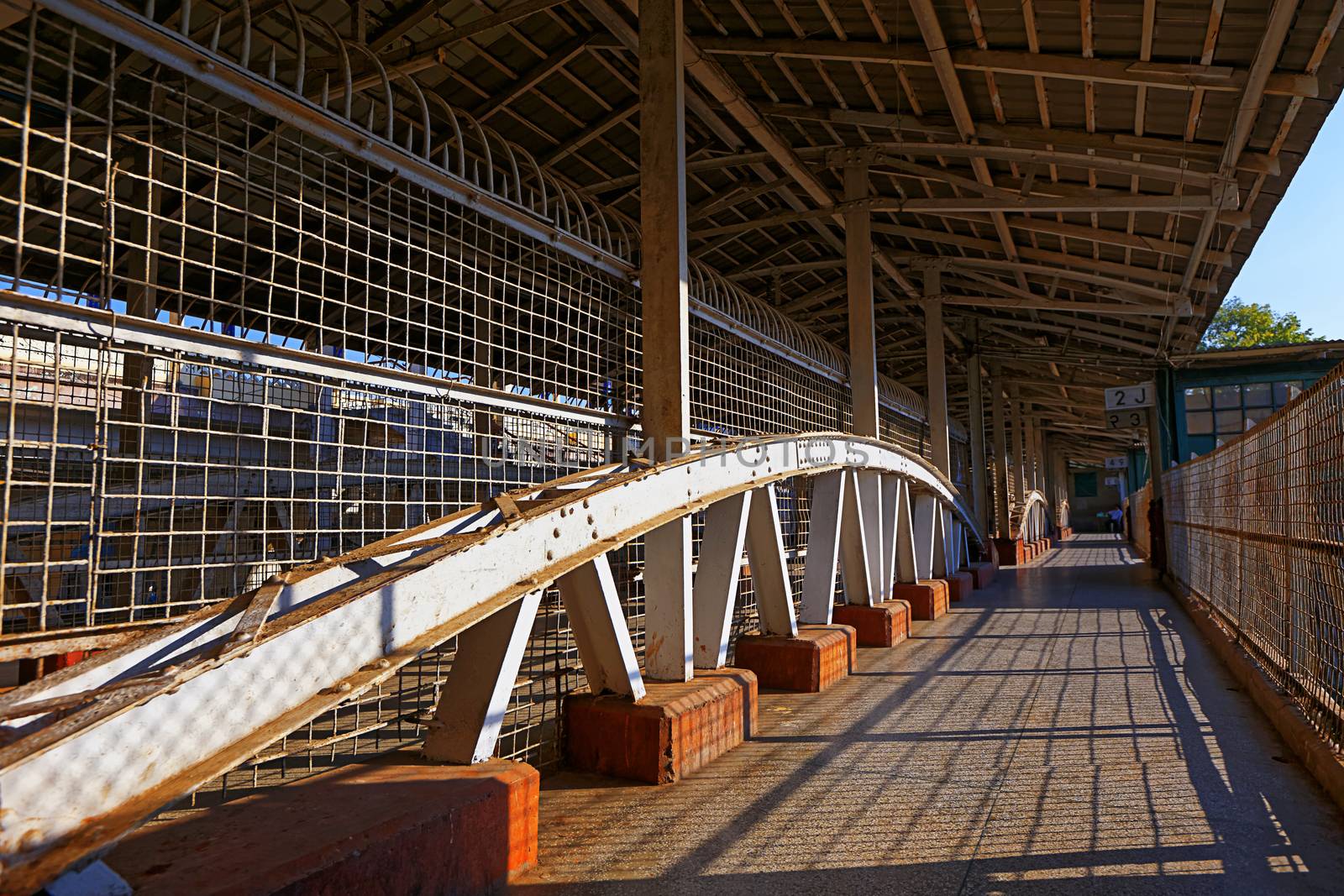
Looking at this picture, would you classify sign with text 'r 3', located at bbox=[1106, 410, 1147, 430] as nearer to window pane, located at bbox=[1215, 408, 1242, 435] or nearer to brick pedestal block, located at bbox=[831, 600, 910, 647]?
window pane, located at bbox=[1215, 408, 1242, 435]

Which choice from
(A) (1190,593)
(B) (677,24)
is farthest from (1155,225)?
(B) (677,24)

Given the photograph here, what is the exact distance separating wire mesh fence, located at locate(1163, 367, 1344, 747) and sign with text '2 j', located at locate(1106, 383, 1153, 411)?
8.39m

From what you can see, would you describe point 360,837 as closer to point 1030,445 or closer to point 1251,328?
point 1030,445

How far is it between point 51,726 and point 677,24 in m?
5.14

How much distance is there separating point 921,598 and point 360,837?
9043 mm

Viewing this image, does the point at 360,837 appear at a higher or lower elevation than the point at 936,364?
lower

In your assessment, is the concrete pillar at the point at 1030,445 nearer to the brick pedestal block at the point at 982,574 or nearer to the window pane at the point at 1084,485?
the brick pedestal block at the point at 982,574

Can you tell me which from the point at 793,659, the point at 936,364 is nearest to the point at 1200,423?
the point at 936,364

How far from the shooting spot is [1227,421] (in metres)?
17.5

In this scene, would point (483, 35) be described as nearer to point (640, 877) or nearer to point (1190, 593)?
point (640, 877)

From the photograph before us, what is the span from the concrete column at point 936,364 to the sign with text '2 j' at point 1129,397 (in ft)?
13.1

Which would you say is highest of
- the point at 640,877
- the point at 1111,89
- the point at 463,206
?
the point at 1111,89

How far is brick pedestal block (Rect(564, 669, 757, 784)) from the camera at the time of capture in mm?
4211

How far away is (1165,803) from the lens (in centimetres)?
393
